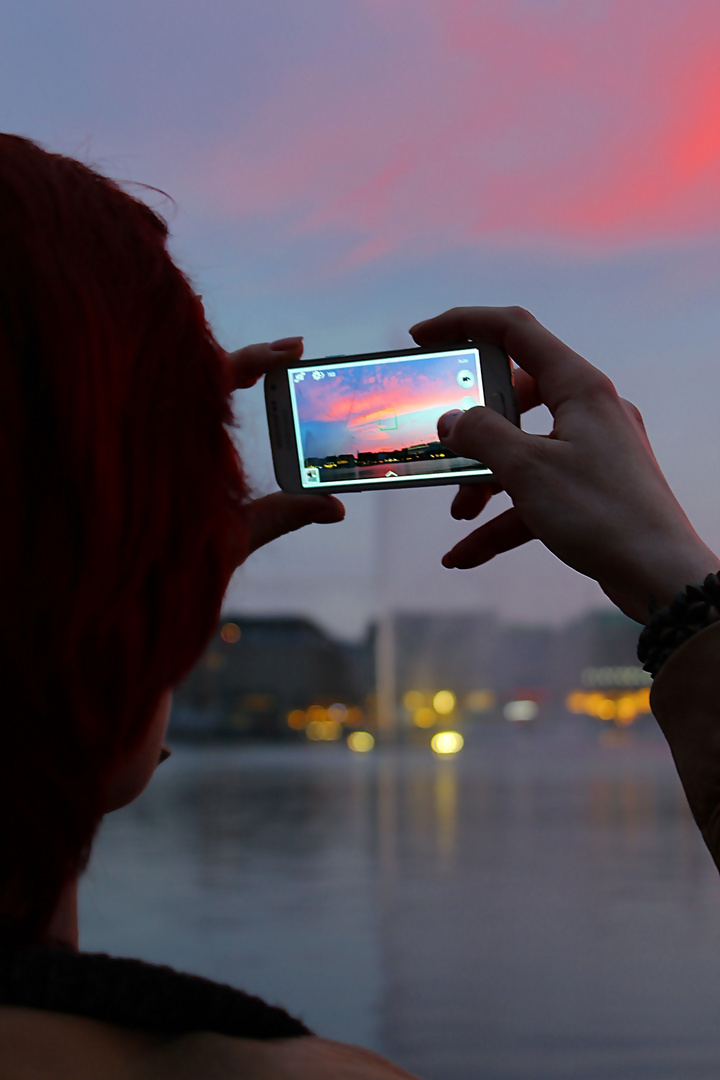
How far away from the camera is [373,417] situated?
1.46 m

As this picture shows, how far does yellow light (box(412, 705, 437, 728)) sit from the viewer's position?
52.5 meters

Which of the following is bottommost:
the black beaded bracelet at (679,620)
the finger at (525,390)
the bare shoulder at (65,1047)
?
the bare shoulder at (65,1047)

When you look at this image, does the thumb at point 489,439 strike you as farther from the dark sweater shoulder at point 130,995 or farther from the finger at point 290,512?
the dark sweater shoulder at point 130,995

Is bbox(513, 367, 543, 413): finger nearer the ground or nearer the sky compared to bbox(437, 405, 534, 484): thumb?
nearer the sky

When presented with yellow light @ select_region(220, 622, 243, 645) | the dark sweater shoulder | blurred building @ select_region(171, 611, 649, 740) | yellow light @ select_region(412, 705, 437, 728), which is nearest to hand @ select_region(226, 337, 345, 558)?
the dark sweater shoulder

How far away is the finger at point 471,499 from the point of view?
1.38 m

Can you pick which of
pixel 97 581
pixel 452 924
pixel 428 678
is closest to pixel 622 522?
pixel 97 581

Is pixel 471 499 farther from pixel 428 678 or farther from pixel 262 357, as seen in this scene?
pixel 428 678

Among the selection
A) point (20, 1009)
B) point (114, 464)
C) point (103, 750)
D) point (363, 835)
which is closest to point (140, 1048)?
point (20, 1009)

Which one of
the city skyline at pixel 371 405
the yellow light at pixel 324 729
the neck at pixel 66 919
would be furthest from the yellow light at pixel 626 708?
the neck at pixel 66 919

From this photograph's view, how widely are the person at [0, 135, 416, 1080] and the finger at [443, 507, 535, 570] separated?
2.17 feet

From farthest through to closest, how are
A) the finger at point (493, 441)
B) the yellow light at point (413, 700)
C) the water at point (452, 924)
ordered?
the yellow light at point (413, 700) < the water at point (452, 924) < the finger at point (493, 441)

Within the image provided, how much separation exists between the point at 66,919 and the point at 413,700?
173 ft

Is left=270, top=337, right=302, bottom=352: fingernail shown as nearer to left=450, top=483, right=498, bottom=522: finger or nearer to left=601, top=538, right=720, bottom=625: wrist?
left=450, top=483, right=498, bottom=522: finger
